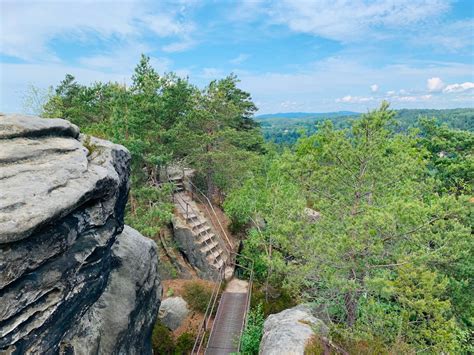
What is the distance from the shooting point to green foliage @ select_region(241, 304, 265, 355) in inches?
434

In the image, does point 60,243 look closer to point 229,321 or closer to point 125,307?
point 125,307

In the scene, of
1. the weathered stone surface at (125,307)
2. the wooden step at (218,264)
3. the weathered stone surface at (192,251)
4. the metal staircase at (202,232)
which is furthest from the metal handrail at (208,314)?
the weathered stone surface at (125,307)

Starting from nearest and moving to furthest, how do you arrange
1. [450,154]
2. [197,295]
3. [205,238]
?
[197,295] → [205,238] → [450,154]

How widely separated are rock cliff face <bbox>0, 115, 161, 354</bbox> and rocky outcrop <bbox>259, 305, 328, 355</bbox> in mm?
3678

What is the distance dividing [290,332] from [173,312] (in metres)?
5.44

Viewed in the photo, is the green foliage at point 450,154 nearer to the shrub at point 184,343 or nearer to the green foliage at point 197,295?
the green foliage at point 197,295

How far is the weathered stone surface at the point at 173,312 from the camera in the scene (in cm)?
1287

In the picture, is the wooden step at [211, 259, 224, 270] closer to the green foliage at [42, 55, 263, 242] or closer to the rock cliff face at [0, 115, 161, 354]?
the green foliage at [42, 55, 263, 242]

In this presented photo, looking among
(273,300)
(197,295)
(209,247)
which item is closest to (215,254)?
(209,247)

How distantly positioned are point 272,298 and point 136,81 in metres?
11.9

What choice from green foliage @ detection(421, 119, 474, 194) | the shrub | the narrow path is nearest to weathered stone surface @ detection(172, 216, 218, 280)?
the narrow path

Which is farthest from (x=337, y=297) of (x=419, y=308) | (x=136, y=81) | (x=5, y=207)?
(x=136, y=81)

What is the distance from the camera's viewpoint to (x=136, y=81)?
16.6 metres

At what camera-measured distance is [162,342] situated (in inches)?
466
